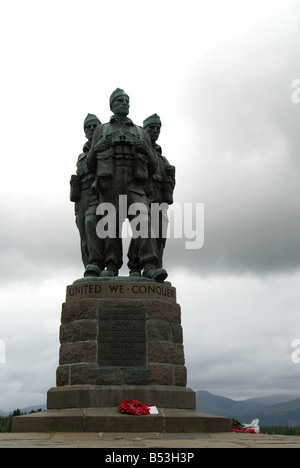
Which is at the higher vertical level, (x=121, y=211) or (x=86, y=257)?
(x=121, y=211)

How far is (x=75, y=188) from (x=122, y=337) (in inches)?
149

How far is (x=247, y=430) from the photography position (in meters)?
10.1

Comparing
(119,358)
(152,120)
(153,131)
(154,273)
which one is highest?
(152,120)

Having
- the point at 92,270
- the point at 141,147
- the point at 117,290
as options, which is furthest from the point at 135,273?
the point at 141,147

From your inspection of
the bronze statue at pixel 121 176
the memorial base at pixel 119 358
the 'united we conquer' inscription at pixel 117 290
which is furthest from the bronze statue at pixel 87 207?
the memorial base at pixel 119 358

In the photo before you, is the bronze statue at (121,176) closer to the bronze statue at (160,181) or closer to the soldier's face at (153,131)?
the bronze statue at (160,181)

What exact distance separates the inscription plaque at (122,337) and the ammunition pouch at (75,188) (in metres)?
3.09

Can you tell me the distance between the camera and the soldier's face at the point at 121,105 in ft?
35.3

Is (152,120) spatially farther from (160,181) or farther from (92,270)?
(92,270)

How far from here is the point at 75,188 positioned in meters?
11.4
